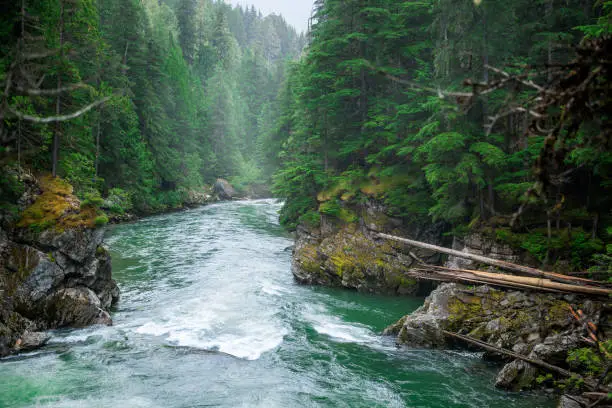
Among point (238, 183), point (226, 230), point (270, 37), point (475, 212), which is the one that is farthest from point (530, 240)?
point (270, 37)

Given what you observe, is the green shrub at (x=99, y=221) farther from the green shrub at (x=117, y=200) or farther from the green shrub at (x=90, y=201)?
the green shrub at (x=117, y=200)

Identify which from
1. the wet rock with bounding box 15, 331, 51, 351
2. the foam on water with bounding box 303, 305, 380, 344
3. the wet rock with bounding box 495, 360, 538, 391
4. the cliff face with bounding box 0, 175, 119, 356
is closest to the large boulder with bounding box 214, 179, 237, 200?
the cliff face with bounding box 0, 175, 119, 356

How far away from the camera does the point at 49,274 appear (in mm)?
12570

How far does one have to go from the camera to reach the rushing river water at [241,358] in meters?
9.38

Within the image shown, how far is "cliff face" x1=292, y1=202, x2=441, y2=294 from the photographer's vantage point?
1825 centimetres

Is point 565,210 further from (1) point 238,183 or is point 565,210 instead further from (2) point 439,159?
(1) point 238,183

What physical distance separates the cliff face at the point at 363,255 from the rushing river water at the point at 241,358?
787mm

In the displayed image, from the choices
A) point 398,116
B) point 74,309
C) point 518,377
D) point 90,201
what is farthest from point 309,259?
point 518,377

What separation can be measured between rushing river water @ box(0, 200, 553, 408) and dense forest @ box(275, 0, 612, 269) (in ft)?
15.5

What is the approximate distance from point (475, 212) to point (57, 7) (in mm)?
18528

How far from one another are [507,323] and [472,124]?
733cm

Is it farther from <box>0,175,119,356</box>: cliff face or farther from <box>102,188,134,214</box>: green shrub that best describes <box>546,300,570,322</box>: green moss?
<box>102,188,134,214</box>: green shrub

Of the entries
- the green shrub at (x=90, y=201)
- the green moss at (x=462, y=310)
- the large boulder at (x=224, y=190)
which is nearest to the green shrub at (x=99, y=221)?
the green shrub at (x=90, y=201)

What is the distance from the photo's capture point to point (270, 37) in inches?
5325
